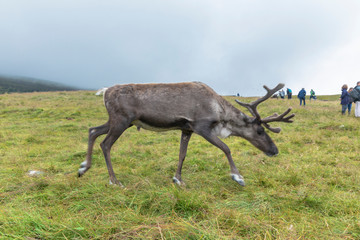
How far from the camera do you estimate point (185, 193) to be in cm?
299

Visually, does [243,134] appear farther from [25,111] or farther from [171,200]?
[25,111]

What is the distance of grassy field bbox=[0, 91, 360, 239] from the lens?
2244 mm

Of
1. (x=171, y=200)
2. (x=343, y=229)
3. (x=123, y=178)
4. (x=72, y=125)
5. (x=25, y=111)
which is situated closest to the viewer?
(x=343, y=229)

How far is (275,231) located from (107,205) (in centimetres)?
209

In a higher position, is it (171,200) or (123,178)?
(171,200)

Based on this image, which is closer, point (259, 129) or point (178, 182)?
point (178, 182)

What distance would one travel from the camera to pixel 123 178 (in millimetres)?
4605

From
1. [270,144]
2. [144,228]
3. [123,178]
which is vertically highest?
[270,144]

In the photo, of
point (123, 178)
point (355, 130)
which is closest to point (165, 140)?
point (123, 178)

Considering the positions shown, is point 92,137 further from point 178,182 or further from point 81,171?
point 178,182

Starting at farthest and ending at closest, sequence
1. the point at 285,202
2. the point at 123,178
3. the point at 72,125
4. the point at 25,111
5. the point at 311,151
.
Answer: the point at 25,111
the point at 72,125
the point at 311,151
the point at 123,178
the point at 285,202

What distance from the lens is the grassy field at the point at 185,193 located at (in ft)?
7.36

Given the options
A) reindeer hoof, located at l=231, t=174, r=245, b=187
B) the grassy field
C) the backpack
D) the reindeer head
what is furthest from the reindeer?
the backpack

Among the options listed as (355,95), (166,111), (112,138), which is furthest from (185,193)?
(355,95)
